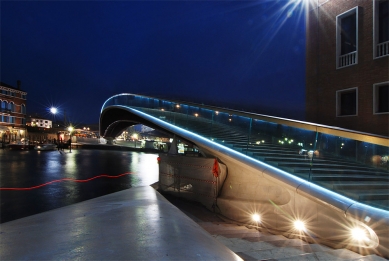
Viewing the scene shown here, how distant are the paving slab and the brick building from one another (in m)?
11.0

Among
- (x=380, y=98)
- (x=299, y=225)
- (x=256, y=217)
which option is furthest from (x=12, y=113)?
Answer: (x=299, y=225)

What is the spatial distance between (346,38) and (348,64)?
1.60 meters

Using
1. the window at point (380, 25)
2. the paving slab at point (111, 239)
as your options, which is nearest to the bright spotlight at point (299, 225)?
the paving slab at point (111, 239)

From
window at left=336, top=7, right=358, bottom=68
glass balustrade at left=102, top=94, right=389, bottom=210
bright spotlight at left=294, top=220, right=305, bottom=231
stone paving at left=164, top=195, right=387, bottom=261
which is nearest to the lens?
stone paving at left=164, top=195, right=387, bottom=261

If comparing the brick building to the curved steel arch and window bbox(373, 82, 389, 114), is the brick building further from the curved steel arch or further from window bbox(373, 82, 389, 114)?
the curved steel arch

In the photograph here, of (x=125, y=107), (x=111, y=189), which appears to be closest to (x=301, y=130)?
(x=111, y=189)

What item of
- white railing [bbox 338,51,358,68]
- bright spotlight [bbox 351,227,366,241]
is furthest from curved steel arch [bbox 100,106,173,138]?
bright spotlight [bbox 351,227,366,241]

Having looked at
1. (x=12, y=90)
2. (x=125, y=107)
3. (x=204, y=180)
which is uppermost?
(x=12, y=90)

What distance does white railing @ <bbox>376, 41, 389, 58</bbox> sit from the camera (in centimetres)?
1113

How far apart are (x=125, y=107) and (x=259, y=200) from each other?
71.4 ft

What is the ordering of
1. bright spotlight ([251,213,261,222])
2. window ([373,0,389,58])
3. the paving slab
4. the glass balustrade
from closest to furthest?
1. the paving slab
2. the glass balustrade
3. bright spotlight ([251,213,261,222])
4. window ([373,0,389,58])

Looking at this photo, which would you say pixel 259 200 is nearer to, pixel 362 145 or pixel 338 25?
pixel 362 145

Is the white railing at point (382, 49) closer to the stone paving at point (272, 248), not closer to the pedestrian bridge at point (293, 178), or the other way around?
the pedestrian bridge at point (293, 178)

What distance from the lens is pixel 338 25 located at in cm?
1360
